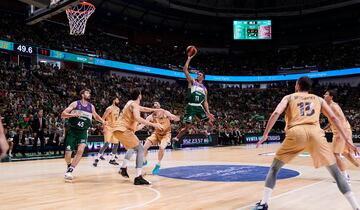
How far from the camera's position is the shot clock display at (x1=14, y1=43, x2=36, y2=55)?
87.6 ft

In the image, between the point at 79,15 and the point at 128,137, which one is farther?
the point at 79,15

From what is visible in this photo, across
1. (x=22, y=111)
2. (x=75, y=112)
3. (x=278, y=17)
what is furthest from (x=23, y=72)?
(x=278, y=17)

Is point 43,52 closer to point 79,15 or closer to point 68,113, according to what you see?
point 79,15

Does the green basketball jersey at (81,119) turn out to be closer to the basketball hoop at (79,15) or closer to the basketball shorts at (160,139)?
the basketball shorts at (160,139)

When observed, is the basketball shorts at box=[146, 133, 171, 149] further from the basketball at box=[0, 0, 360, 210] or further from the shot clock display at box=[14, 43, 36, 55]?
the shot clock display at box=[14, 43, 36, 55]

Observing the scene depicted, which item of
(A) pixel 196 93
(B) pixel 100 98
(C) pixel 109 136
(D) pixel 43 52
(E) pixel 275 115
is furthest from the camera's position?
(D) pixel 43 52

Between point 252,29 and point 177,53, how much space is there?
9.27 meters

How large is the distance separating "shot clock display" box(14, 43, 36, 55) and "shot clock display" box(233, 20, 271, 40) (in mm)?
22729

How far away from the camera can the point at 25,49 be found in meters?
27.1

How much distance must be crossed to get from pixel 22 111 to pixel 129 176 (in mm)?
12562

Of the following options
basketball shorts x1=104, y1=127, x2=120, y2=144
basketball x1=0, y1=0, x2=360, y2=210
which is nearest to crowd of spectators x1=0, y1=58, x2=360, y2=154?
basketball x1=0, y1=0, x2=360, y2=210

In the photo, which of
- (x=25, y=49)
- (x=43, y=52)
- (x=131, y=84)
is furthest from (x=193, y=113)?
(x=131, y=84)

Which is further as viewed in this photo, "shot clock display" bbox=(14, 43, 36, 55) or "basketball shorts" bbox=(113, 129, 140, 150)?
"shot clock display" bbox=(14, 43, 36, 55)

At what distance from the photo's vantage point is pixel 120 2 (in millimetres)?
37812
